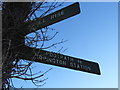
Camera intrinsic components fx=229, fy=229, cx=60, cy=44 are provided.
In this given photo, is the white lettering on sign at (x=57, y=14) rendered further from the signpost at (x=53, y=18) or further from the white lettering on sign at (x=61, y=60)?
the white lettering on sign at (x=61, y=60)

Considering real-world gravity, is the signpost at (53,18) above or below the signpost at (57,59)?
above

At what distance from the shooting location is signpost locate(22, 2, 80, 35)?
2756 millimetres

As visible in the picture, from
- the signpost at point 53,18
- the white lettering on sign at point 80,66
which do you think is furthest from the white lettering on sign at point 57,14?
the white lettering on sign at point 80,66

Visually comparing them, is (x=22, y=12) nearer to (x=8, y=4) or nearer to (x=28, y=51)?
(x=8, y=4)

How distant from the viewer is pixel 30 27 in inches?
110

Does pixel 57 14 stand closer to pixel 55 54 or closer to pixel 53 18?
pixel 53 18

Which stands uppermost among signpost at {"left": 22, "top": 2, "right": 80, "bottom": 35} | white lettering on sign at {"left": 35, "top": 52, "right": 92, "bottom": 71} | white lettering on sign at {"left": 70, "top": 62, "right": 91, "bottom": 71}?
signpost at {"left": 22, "top": 2, "right": 80, "bottom": 35}

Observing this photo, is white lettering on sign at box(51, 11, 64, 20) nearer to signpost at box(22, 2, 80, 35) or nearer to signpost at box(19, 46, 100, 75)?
signpost at box(22, 2, 80, 35)

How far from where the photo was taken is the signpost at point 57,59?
2672 millimetres

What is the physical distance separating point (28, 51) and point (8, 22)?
426 millimetres

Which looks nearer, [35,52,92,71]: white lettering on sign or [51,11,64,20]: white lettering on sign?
[35,52,92,71]: white lettering on sign

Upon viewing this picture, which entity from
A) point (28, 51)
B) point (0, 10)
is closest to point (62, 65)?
point (28, 51)

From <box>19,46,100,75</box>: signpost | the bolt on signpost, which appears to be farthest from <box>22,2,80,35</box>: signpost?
<box>19,46,100,75</box>: signpost

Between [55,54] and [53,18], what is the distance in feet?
1.45
